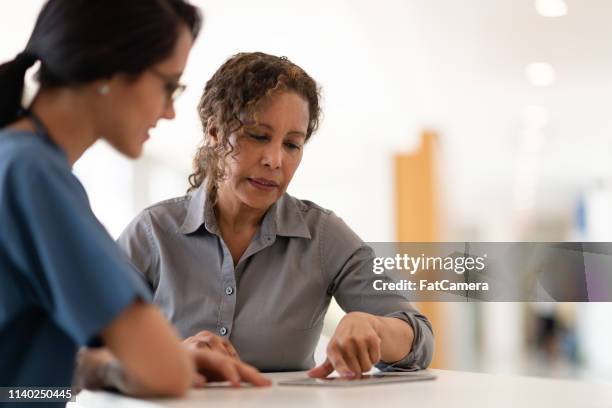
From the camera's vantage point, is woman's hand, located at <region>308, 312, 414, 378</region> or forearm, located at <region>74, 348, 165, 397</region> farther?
woman's hand, located at <region>308, 312, 414, 378</region>

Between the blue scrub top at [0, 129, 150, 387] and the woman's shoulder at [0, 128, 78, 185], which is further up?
the woman's shoulder at [0, 128, 78, 185]

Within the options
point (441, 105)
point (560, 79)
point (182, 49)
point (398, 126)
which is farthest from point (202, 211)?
point (398, 126)

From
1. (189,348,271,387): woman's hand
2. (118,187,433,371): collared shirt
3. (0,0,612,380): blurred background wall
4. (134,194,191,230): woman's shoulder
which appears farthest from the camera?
(0,0,612,380): blurred background wall

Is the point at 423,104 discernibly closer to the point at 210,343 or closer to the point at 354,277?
the point at 354,277

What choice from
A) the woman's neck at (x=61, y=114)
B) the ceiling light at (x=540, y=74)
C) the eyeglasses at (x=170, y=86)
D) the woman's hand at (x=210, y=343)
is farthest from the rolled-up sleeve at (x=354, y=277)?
the ceiling light at (x=540, y=74)

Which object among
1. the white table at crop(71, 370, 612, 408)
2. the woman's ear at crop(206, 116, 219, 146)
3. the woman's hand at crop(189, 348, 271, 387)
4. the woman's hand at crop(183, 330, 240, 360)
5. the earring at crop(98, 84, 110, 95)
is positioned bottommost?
the white table at crop(71, 370, 612, 408)

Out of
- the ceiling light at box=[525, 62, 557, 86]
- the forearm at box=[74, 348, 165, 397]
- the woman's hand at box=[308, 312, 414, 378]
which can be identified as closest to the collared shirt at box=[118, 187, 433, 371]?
the woman's hand at box=[308, 312, 414, 378]

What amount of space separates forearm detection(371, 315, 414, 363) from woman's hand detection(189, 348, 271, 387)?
31cm

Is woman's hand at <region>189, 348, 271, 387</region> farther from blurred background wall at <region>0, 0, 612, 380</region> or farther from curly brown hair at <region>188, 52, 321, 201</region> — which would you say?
blurred background wall at <region>0, 0, 612, 380</region>

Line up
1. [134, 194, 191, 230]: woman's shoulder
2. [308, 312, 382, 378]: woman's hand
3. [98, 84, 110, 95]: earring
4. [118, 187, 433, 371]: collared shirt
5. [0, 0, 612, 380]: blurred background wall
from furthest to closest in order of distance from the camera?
[0, 0, 612, 380]: blurred background wall → [134, 194, 191, 230]: woman's shoulder → [118, 187, 433, 371]: collared shirt → [308, 312, 382, 378]: woman's hand → [98, 84, 110, 95]: earring

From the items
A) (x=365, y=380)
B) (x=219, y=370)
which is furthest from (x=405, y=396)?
(x=219, y=370)

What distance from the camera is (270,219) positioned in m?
1.77

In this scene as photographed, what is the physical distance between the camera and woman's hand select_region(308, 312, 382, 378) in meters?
1.31

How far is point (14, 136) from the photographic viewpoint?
0.97 meters
